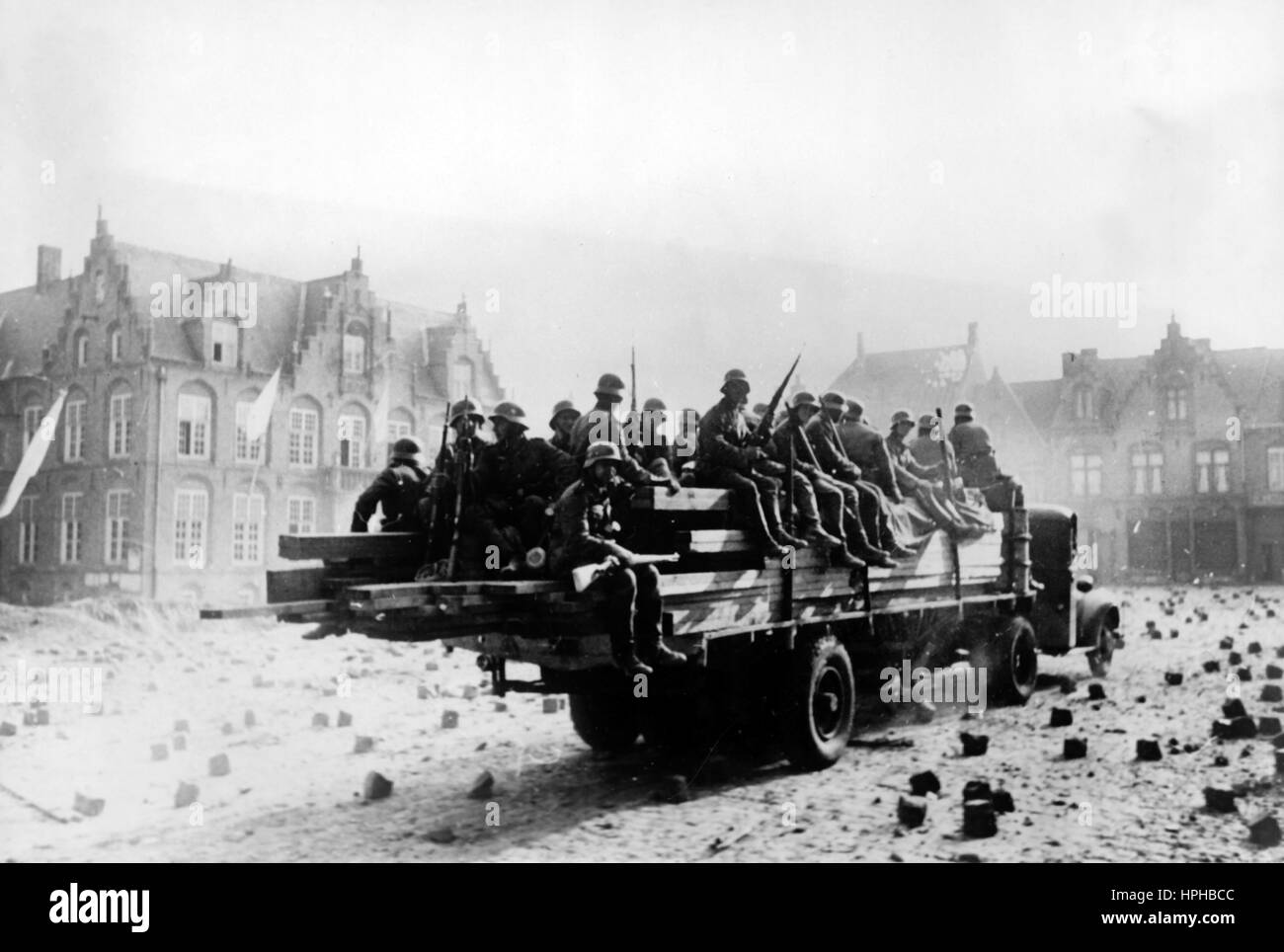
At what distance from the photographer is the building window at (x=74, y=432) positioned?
29.3 metres

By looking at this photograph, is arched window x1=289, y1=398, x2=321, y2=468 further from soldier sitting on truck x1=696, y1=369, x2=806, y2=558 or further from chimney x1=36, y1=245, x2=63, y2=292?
soldier sitting on truck x1=696, y1=369, x2=806, y2=558

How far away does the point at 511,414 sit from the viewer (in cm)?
741

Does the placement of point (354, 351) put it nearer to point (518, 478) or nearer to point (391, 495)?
point (391, 495)

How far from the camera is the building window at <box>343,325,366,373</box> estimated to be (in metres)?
33.1

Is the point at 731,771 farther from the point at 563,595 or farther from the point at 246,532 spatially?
the point at 246,532

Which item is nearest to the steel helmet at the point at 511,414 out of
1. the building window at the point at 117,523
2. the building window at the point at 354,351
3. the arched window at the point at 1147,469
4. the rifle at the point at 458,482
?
the rifle at the point at 458,482

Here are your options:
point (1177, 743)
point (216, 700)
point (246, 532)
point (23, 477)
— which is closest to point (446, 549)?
point (1177, 743)

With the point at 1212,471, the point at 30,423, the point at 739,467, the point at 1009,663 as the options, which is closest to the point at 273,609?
the point at 739,467

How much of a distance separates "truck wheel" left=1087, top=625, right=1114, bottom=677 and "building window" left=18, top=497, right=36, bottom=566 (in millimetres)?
29088

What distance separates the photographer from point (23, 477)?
3044 cm

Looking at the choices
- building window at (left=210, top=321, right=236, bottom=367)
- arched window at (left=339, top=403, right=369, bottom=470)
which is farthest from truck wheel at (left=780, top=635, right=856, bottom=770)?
arched window at (left=339, top=403, right=369, bottom=470)

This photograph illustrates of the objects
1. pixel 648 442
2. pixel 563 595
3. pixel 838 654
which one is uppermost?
pixel 648 442

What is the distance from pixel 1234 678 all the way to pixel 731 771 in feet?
22.2

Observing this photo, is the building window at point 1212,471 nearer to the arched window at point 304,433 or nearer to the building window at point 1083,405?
the building window at point 1083,405
